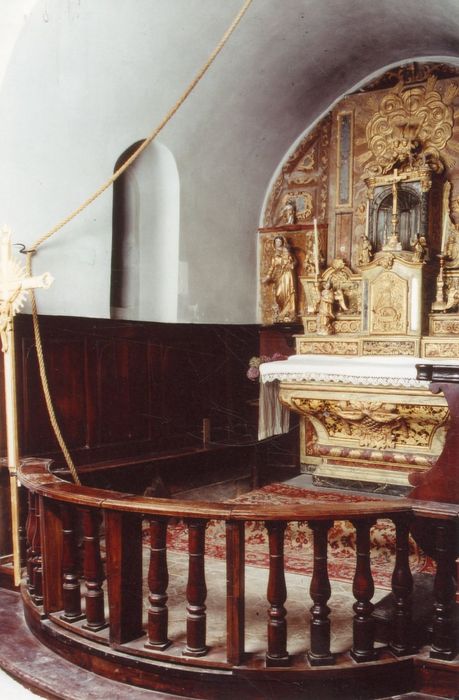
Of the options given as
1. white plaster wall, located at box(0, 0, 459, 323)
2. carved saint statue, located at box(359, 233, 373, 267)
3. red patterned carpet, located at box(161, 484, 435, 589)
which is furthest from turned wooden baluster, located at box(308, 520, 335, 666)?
carved saint statue, located at box(359, 233, 373, 267)

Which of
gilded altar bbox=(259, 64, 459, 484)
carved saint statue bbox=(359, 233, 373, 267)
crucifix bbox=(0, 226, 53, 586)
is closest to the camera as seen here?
crucifix bbox=(0, 226, 53, 586)

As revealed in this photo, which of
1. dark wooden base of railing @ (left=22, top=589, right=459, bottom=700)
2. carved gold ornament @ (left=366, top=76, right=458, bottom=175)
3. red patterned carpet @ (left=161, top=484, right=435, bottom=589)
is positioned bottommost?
red patterned carpet @ (left=161, top=484, right=435, bottom=589)

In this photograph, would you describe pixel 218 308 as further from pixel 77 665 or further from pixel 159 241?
pixel 77 665

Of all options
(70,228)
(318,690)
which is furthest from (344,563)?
(70,228)

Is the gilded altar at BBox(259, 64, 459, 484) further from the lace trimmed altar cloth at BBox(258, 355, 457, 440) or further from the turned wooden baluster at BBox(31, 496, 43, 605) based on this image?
the turned wooden baluster at BBox(31, 496, 43, 605)

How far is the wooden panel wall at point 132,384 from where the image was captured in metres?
5.98

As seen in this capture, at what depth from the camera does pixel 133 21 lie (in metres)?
6.14

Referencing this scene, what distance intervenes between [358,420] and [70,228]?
142 inches

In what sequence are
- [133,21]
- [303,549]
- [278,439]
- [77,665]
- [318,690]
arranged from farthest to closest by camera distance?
1. [278,439]
2. [133,21]
3. [303,549]
4. [77,665]
5. [318,690]

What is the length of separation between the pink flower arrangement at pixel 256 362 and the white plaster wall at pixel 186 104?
55 cm

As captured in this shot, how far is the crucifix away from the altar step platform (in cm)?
366

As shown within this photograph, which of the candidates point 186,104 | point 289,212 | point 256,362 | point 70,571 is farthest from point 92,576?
point 289,212

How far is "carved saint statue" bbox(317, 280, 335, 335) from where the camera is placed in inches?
329

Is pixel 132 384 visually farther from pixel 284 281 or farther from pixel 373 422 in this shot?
pixel 284 281
